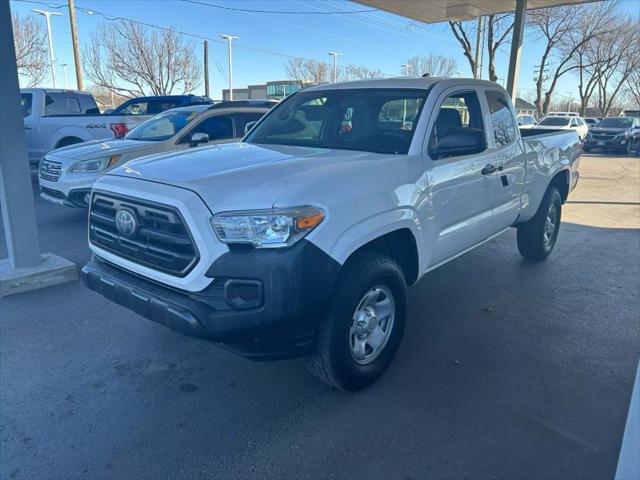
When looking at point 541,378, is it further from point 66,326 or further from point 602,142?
point 602,142

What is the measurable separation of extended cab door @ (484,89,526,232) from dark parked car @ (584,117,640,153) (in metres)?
22.3

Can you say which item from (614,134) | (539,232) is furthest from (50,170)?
(614,134)

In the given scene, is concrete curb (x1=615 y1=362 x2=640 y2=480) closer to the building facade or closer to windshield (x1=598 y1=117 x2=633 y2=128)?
windshield (x1=598 y1=117 x2=633 y2=128)

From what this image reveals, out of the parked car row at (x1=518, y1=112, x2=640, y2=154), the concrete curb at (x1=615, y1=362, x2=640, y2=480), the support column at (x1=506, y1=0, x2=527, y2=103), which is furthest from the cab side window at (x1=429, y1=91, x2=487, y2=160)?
the parked car row at (x1=518, y1=112, x2=640, y2=154)

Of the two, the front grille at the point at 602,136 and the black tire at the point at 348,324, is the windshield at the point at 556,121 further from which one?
the black tire at the point at 348,324

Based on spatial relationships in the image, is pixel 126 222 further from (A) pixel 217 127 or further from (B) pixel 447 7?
(B) pixel 447 7

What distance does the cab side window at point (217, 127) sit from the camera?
26.0 feet

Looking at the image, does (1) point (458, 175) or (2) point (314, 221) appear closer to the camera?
(2) point (314, 221)

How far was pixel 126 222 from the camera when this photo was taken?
3033 millimetres

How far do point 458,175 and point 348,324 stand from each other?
5.41 ft

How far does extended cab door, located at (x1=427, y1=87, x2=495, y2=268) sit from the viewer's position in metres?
3.65

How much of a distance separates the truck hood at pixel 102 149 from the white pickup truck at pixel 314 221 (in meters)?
3.59

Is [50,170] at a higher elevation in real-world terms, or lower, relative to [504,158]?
lower

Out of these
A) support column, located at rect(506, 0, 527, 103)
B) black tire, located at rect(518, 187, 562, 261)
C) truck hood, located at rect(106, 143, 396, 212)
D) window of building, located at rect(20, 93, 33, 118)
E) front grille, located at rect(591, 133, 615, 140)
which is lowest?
black tire, located at rect(518, 187, 562, 261)
